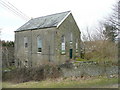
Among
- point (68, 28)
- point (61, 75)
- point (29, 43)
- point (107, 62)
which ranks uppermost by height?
point (68, 28)

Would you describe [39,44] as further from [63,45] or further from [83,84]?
[83,84]

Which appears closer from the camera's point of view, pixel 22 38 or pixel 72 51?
pixel 72 51

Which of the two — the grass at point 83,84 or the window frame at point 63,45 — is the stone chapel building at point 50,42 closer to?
the window frame at point 63,45

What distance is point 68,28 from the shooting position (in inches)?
939

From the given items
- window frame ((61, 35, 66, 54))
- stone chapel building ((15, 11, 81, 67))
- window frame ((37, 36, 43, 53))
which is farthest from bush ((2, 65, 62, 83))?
window frame ((61, 35, 66, 54))

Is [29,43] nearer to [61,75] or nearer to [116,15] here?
[61,75]

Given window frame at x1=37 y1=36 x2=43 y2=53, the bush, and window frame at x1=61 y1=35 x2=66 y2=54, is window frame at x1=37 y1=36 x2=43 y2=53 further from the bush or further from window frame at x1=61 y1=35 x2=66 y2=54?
the bush

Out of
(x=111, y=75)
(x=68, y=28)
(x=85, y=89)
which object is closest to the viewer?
(x=85, y=89)

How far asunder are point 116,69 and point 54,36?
11033mm

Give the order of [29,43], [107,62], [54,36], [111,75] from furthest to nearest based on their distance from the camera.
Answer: [29,43]
[54,36]
[107,62]
[111,75]

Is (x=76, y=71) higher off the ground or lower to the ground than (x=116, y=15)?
lower

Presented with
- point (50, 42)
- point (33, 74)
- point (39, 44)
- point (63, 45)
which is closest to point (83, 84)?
point (33, 74)

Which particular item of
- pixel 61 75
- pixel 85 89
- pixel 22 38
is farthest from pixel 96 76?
pixel 22 38

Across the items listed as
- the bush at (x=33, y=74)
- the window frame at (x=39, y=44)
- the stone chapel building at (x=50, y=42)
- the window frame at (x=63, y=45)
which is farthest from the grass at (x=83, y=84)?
the window frame at (x=39, y=44)
